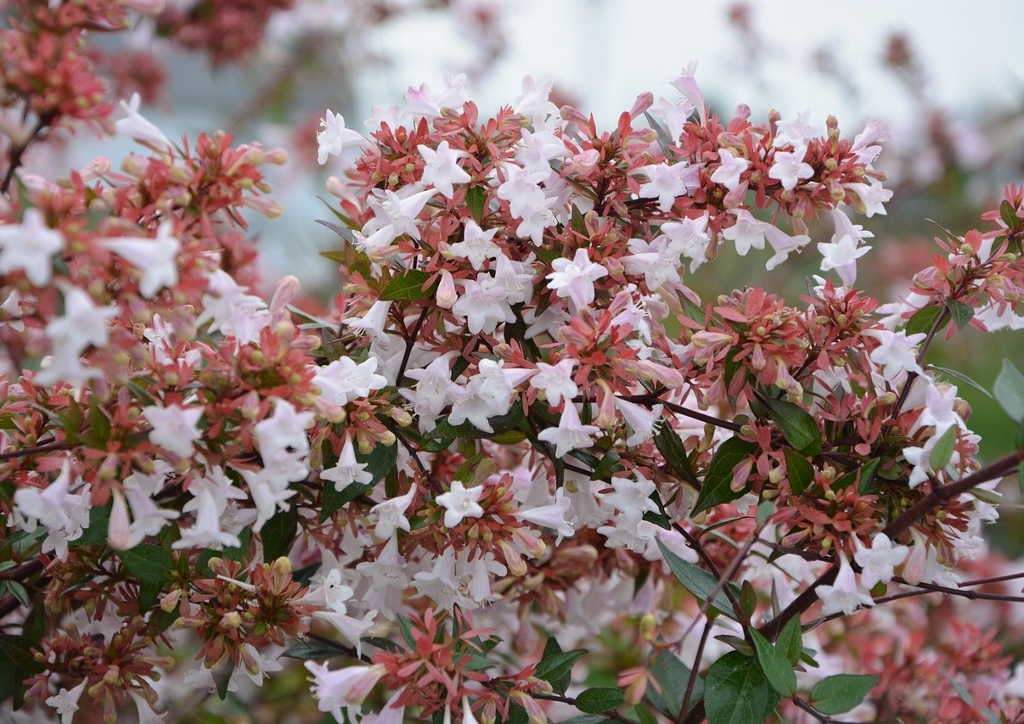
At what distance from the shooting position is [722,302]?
826mm

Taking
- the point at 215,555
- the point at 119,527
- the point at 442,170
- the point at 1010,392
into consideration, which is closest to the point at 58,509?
the point at 119,527

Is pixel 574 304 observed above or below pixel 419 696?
above

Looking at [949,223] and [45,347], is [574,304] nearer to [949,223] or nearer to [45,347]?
[45,347]

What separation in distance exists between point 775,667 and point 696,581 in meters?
0.11

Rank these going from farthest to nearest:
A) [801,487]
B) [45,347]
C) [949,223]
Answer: [949,223] < [801,487] < [45,347]

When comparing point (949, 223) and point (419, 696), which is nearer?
point (419, 696)

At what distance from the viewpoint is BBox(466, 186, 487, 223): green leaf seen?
792 millimetres

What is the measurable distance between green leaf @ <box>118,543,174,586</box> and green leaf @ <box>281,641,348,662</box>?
17 centimetres

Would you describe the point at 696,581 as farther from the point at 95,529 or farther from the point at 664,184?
the point at 95,529

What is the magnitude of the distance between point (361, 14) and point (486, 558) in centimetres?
260

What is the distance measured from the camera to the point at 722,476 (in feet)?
2.66

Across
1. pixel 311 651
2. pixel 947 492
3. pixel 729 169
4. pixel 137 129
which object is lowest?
pixel 311 651

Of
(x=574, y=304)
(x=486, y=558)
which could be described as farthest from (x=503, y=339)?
(x=486, y=558)

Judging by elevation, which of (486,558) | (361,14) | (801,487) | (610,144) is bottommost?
(486,558)
